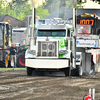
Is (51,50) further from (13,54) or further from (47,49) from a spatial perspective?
(13,54)

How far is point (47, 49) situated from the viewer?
2034cm

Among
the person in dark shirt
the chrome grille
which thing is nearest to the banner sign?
the chrome grille

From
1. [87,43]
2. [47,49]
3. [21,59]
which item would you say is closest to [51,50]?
[47,49]

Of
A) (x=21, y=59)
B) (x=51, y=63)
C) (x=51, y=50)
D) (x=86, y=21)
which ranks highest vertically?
(x=86, y=21)

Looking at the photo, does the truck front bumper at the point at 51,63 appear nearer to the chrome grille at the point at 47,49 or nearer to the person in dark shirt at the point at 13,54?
the chrome grille at the point at 47,49

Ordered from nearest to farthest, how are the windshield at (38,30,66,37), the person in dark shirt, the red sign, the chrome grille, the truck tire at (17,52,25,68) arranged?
the chrome grille < the windshield at (38,30,66,37) < the truck tire at (17,52,25,68) < the red sign < the person in dark shirt

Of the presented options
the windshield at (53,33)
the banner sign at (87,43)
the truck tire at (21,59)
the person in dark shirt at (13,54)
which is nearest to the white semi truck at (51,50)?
the windshield at (53,33)

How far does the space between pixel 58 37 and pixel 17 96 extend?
8790 mm

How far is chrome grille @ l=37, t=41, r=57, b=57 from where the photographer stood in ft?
66.3

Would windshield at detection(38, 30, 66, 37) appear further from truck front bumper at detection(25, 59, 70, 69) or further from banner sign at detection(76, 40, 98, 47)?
banner sign at detection(76, 40, 98, 47)

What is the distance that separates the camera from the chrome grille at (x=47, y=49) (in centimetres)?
2020

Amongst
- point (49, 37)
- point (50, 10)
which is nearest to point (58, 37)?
point (49, 37)

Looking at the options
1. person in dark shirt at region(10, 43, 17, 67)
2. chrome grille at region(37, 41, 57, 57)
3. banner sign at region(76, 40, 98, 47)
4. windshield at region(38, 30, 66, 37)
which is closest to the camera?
chrome grille at region(37, 41, 57, 57)

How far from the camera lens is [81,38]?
25797 millimetres
